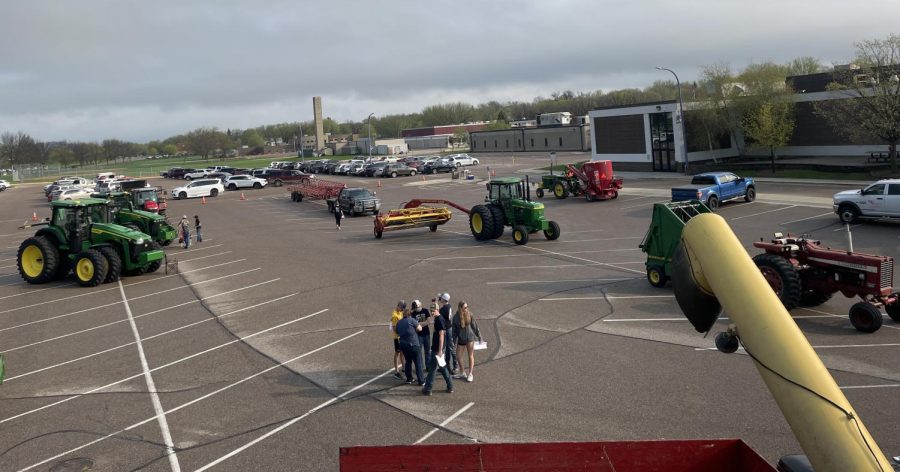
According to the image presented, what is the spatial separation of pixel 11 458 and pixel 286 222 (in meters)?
28.0

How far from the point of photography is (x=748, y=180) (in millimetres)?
34188

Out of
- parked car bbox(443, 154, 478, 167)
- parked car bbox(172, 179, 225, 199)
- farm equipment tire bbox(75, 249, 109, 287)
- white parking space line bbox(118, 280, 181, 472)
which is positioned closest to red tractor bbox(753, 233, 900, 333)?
white parking space line bbox(118, 280, 181, 472)

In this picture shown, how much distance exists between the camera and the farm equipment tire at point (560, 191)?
4050cm

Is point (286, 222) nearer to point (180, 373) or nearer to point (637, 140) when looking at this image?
point (180, 373)

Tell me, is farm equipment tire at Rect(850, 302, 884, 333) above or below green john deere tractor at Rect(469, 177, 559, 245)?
below

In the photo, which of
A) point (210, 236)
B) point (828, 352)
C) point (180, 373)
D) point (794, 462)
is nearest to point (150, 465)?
point (180, 373)

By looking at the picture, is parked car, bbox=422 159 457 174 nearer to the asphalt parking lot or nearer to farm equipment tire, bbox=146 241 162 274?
the asphalt parking lot

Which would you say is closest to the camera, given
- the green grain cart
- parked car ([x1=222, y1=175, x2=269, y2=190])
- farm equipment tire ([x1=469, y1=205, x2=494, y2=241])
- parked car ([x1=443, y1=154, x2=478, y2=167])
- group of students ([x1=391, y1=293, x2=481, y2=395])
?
group of students ([x1=391, y1=293, x2=481, y2=395])

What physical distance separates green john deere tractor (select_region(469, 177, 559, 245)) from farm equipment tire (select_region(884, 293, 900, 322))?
42.9 feet

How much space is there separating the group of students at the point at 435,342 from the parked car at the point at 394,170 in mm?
55847

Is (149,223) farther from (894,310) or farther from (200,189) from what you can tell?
(200,189)

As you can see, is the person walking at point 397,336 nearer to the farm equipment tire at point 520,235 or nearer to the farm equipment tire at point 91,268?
the farm equipment tire at point 91,268

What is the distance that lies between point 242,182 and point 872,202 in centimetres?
4919

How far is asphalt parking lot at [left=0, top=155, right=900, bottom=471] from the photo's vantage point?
9953mm
